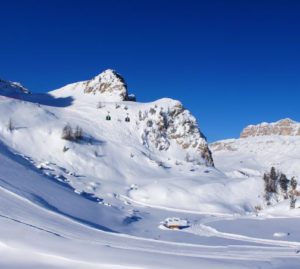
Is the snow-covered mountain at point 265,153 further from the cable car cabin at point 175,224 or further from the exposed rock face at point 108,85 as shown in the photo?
the cable car cabin at point 175,224

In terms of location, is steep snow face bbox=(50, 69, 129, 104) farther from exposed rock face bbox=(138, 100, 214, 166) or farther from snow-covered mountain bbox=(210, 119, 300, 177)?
snow-covered mountain bbox=(210, 119, 300, 177)

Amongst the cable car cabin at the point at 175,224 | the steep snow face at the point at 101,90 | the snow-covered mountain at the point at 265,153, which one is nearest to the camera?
the cable car cabin at the point at 175,224

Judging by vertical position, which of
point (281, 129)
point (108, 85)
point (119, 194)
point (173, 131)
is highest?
point (281, 129)

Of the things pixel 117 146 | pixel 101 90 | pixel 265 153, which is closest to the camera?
pixel 117 146

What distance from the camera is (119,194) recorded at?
25516 millimetres

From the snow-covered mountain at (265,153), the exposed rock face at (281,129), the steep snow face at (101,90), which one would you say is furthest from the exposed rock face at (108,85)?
the exposed rock face at (281,129)

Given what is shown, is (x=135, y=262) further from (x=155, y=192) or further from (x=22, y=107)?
(x=22, y=107)

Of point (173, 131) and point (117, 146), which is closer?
point (117, 146)

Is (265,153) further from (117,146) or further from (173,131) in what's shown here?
(117,146)

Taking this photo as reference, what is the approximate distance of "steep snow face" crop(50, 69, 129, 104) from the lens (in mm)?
43719

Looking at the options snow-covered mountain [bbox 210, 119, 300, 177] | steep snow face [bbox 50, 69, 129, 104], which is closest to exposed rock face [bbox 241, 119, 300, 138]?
snow-covered mountain [bbox 210, 119, 300, 177]

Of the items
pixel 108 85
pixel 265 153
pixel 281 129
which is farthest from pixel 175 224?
pixel 281 129

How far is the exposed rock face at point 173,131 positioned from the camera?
37.2 m

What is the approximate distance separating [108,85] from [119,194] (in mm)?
21564
